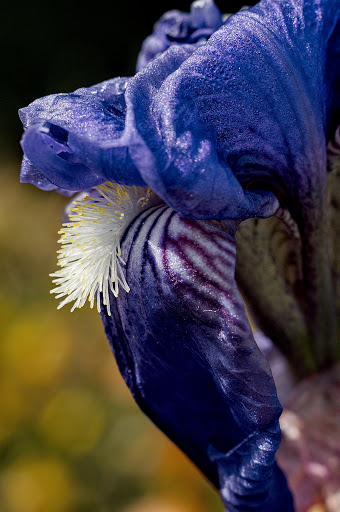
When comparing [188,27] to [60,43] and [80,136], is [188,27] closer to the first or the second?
[80,136]

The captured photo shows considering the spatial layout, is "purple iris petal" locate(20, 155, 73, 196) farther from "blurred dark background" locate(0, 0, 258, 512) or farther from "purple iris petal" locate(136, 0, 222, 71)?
"blurred dark background" locate(0, 0, 258, 512)

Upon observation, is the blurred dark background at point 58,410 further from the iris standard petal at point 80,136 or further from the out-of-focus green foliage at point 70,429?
the iris standard petal at point 80,136

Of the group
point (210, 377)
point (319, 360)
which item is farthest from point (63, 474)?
point (210, 377)

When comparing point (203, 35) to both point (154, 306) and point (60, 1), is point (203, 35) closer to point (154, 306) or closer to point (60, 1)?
point (154, 306)

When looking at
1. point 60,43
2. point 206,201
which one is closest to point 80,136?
point 206,201

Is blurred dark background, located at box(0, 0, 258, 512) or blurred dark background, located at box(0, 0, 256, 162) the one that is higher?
blurred dark background, located at box(0, 0, 256, 162)

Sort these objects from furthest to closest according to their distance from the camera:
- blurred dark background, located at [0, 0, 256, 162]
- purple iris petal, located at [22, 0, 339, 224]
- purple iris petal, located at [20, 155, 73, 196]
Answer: blurred dark background, located at [0, 0, 256, 162], purple iris petal, located at [20, 155, 73, 196], purple iris petal, located at [22, 0, 339, 224]

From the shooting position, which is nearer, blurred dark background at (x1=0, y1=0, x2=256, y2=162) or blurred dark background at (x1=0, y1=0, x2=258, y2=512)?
blurred dark background at (x1=0, y1=0, x2=258, y2=512)

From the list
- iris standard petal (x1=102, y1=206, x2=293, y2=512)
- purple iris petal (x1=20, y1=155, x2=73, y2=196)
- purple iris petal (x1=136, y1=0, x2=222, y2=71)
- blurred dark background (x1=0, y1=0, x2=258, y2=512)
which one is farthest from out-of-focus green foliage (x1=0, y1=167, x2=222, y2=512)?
purple iris petal (x1=136, y1=0, x2=222, y2=71)
